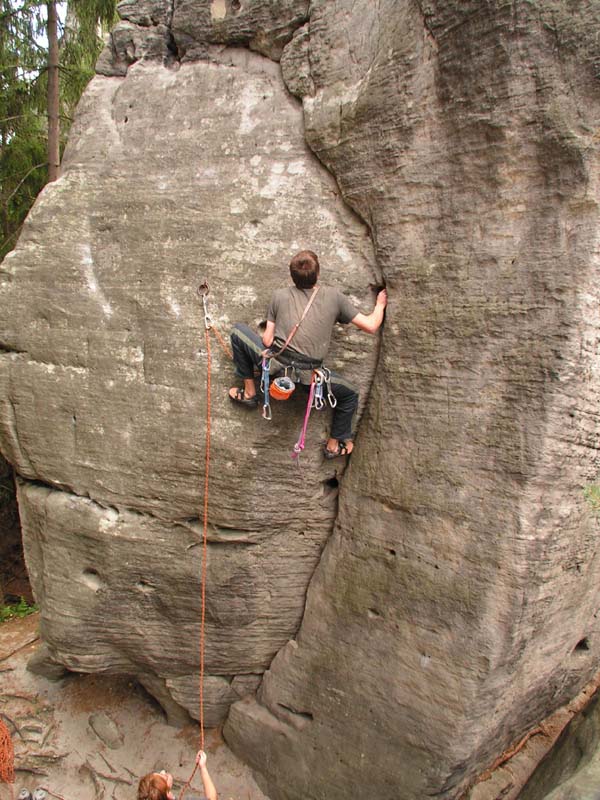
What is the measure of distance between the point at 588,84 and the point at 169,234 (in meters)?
2.48

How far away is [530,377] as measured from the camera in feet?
10.3

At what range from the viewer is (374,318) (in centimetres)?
351

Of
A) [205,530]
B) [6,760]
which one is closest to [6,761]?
[6,760]

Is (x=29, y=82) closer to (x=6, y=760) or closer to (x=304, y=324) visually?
(x=304, y=324)

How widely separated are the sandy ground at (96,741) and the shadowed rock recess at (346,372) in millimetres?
301

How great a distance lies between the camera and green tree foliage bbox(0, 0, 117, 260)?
7.39 meters

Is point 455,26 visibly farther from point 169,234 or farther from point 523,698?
point 523,698

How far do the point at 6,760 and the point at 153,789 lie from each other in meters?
2.03

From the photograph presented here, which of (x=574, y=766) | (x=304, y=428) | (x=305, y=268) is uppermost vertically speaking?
(x=305, y=268)

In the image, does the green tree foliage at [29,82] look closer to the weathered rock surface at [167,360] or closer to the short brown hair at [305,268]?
the weathered rock surface at [167,360]

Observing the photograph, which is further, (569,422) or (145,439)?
(145,439)

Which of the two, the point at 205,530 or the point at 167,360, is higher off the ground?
the point at 167,360

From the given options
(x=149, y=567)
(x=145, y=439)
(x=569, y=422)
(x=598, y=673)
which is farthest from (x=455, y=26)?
(x=598, y=673)

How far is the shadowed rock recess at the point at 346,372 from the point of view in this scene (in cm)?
311
